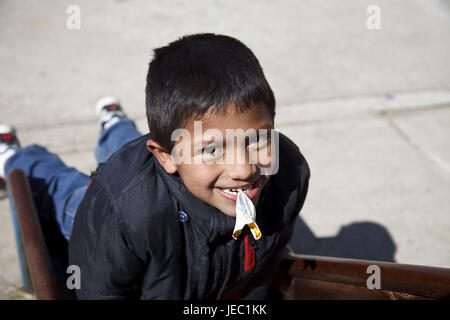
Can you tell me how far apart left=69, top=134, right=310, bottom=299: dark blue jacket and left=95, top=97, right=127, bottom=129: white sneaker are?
104cm

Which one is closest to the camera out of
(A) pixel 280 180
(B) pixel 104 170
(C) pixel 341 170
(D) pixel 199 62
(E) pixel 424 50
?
(D) pixel 199 62

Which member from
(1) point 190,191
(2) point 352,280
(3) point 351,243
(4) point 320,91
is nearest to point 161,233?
(1) point 190,191

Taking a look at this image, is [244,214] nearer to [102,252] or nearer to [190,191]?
[190,191]

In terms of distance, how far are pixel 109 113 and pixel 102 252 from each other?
1.32 metres

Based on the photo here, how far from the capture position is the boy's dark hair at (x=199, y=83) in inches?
40.1

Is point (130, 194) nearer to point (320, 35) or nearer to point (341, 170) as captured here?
point (341, 170)

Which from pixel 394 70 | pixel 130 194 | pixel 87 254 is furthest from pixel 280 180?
pixel 394 70

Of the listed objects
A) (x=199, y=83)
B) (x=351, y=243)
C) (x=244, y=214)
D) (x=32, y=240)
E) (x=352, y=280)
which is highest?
(x=199, y=83)

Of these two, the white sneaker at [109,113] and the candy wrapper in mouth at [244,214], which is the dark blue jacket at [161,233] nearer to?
the candy wrapper in mouth at [244,214]

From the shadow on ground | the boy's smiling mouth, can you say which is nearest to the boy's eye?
the boy's smiling mouth

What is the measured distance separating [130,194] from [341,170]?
67.0 inches

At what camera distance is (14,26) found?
346cm

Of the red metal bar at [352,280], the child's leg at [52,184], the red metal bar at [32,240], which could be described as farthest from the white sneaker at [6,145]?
the red metal bar at [352,280]

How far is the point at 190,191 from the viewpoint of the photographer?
3.85ft
